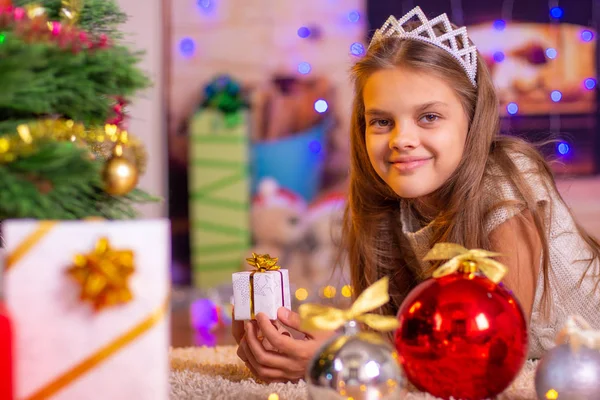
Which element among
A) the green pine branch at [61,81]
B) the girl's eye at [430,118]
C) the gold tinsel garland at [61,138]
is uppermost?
the green pine branch at [61,81]

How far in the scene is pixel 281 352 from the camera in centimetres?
113

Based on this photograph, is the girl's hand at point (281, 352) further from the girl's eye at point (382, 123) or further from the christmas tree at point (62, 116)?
the girl's eye at point (382, 123)

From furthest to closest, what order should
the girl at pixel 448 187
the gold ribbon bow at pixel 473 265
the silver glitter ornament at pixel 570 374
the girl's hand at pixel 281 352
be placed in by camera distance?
the girl at pixel 448 187 → the girl's hand at pixel 281 352 → the gold ribbon bow at pixel 473 265 → the silver glitter ornament at pixel 570 374

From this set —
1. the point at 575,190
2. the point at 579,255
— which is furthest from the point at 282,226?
the point at 579,255

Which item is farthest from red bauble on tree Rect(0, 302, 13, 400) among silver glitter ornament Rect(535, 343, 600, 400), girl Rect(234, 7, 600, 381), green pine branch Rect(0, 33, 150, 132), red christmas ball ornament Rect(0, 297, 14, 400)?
silver glitter ornament Rect(535, 343, 600, 400)

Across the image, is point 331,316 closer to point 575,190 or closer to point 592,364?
point 592,364

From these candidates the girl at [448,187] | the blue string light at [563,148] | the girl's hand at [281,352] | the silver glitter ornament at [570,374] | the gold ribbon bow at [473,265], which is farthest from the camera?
the blue string light at [563,148]

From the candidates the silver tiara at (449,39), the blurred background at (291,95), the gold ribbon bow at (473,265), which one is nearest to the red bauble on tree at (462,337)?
the gold ribbon bow at (473,265)

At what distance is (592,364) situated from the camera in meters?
0.87

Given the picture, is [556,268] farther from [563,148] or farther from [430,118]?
[563,148]

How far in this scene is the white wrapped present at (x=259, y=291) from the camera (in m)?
1.13

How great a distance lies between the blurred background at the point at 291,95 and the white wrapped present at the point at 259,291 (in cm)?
292

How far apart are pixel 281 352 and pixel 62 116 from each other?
0.48 meters

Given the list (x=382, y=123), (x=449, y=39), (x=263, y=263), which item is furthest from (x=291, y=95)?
(x=263, y=263)
